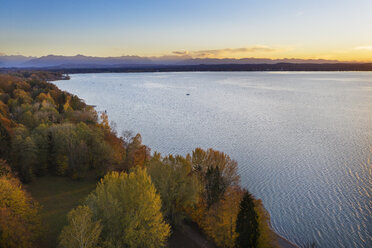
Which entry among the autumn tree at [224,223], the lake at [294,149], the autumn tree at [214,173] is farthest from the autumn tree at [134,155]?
the autumn tree at [224,223]

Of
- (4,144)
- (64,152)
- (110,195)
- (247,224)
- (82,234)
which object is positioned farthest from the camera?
(64,152)

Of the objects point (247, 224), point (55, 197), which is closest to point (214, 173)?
point (247, 224)

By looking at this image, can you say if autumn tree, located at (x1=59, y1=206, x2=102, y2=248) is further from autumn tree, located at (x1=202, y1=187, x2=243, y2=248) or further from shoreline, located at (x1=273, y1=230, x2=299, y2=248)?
shoreline, located at (x1=273, y1=230, x2=299, y2=248)

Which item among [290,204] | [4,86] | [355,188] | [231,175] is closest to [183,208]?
[231,175]

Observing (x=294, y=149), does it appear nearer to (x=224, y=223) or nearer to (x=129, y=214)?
(x=224, y=223)

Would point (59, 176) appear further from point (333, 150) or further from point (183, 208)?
point (333, 150)

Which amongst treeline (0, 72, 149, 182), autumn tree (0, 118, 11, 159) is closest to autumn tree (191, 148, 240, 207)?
treeline (0, 72, 149, 182)
